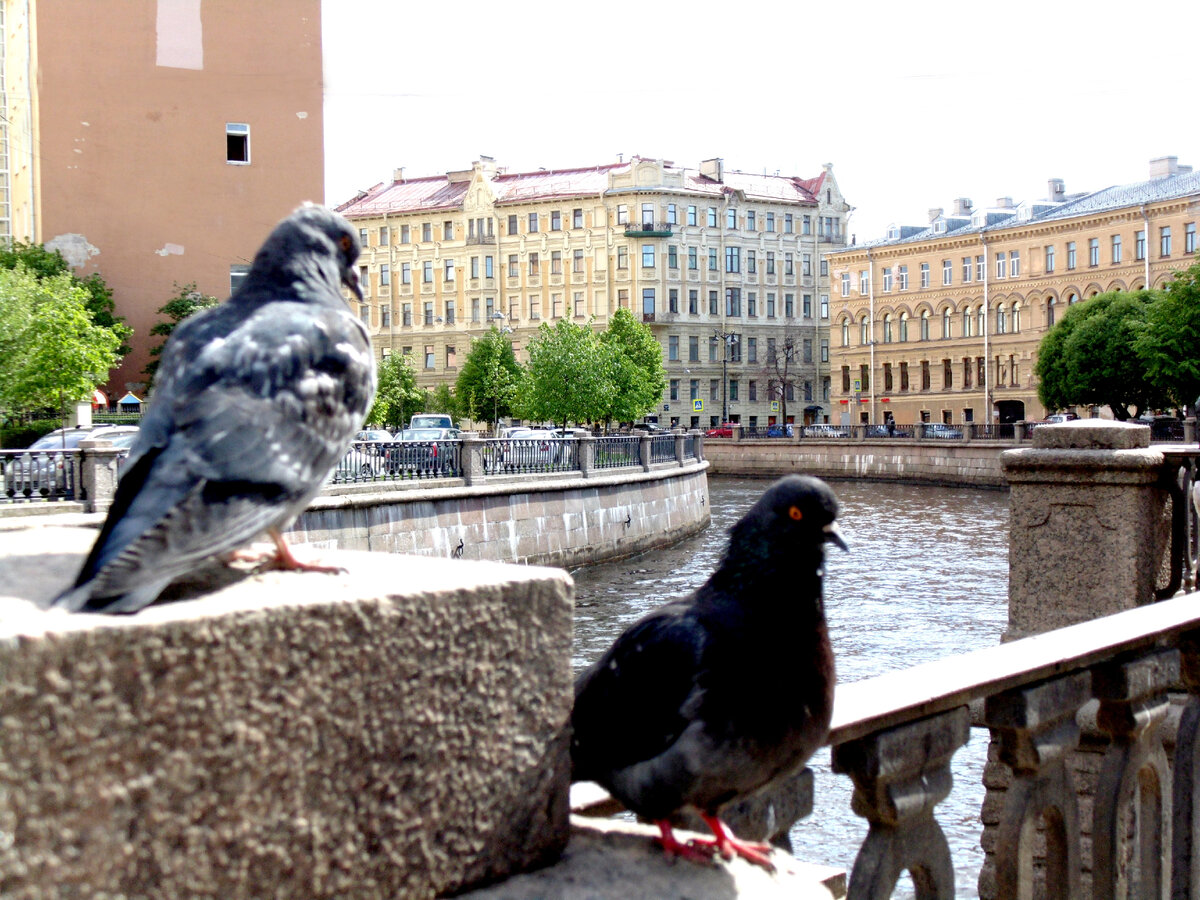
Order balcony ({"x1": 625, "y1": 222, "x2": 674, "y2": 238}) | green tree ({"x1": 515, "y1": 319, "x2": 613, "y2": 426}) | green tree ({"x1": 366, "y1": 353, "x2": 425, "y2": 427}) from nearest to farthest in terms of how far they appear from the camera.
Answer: green tree ({"x1": 515, "y1": 319, "x2": 613, "y2": 426}), green tree ({"x1": 366, "y1": 353, "x2": 425, "y2": 427}), balcony ({"x1": 625, "y1": 222, "x2": 674, "y2": 238})

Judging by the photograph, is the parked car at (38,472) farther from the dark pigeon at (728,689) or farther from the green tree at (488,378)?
the green tree at (488,378)

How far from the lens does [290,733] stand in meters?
1.23

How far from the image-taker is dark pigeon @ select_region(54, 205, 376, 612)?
1216 millimetres

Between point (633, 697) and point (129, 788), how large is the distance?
0.69 metres

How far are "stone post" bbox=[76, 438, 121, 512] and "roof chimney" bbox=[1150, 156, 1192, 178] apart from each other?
60058mm

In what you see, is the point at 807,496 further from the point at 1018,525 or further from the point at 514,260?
the point at 514,260

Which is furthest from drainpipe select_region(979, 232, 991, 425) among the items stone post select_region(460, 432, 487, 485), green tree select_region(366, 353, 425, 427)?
stone post select_region(460, 432, 487, 485)

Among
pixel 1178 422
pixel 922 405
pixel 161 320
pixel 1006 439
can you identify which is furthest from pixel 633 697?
pixel 922 405

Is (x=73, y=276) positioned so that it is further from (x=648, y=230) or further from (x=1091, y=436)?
(x=648, y=230)

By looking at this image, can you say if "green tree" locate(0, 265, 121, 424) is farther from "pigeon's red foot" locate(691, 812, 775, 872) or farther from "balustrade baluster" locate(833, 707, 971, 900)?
"pigeon's red foot" locate(691, 812, 775, 872)

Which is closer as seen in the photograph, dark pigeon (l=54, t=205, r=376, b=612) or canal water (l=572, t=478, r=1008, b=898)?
dark pigeon (l=54, t=205, r=376, b=612)

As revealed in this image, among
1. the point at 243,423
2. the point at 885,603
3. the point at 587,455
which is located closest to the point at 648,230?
the point at 587,455

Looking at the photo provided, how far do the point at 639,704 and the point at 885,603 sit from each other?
1875 cm

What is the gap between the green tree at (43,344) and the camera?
2673 centimetres
